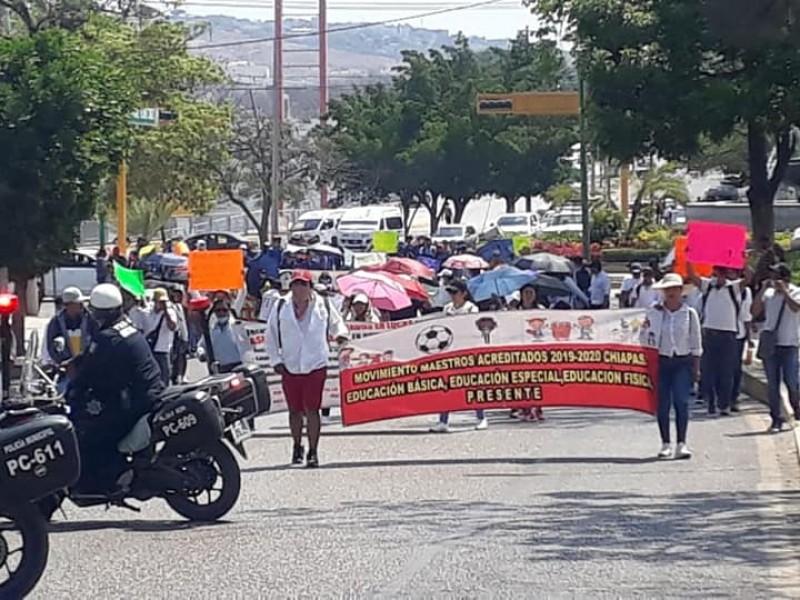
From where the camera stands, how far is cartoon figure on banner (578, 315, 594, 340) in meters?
18.6

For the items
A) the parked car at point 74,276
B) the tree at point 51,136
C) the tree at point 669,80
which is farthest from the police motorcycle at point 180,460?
the parked car at point 74,276

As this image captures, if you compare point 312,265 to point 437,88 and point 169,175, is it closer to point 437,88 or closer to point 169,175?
point 169,175

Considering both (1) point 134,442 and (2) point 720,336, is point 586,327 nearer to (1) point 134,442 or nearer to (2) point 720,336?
(2) point 720,336

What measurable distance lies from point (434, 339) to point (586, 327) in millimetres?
1602

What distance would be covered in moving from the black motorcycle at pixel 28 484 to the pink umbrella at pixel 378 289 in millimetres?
14940

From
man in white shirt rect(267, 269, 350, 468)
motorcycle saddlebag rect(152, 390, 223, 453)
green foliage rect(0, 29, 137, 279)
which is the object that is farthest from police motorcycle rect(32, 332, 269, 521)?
green foliage rect(0, 29, 137, 279)

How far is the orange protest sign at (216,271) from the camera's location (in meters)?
25.7

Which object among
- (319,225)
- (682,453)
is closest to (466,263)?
(682,453)

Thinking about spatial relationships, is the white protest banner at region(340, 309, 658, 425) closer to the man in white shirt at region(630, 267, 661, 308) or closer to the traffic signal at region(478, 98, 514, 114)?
the man in white shirt at region(630, 267, 661, 308)

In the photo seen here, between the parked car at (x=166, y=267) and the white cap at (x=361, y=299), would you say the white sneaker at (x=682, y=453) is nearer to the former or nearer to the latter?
the white cap at (x=361, y=299)

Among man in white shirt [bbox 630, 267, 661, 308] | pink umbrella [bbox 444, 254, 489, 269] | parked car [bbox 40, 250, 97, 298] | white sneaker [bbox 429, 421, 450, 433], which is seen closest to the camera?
white sneaker [bbox 429, 421, 450, 433]

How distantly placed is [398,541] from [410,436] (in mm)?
7346

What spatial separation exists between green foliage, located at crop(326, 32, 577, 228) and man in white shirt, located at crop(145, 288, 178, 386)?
51629 millimetres

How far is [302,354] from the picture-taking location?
15805mm
